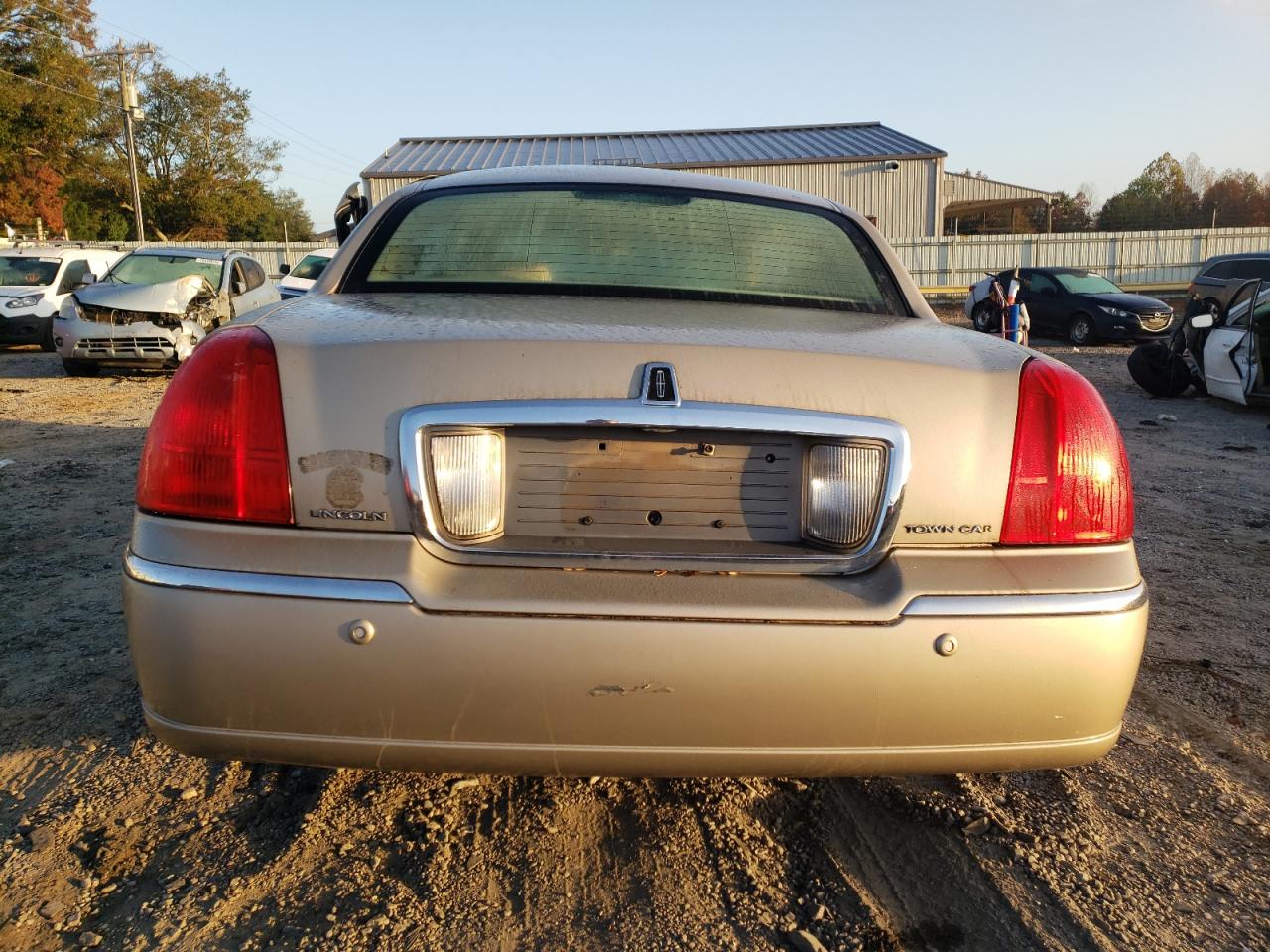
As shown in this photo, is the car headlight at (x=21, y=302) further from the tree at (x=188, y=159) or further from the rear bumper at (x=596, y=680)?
the tree at (x=188, y=159)

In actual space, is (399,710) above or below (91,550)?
above

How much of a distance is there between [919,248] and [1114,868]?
3228 cm

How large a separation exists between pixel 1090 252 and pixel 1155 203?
24994mm

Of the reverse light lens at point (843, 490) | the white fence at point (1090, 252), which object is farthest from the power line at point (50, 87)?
the reverse light lens at point (843, 490)

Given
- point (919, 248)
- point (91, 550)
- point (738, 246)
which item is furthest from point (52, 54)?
A: point (738, 246)

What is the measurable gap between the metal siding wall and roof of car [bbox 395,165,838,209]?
32149 mm

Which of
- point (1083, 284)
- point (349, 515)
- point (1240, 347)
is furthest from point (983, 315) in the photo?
point (349, 515)

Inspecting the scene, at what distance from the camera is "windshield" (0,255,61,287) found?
16.1 metres

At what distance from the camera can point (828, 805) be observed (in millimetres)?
2383

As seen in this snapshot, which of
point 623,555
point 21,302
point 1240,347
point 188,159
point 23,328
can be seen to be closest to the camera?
point 623,555

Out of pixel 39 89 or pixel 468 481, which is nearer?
pixel 468 481

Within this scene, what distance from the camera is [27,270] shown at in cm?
1628

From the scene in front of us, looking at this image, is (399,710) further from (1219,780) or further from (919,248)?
(919,248)

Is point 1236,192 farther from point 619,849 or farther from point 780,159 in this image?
point 619,849
